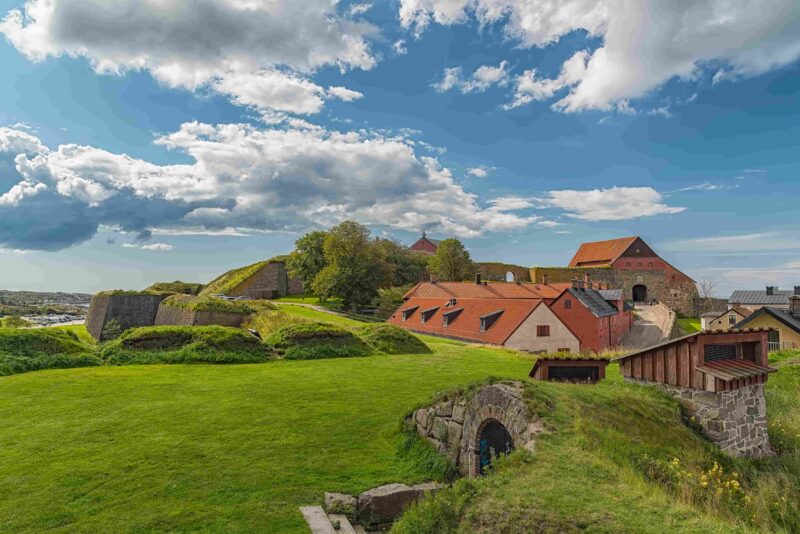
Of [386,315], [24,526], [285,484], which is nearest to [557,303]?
[386,315]

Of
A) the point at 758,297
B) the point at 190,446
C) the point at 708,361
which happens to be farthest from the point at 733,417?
the point at 758,297

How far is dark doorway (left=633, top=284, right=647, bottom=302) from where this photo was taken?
70.4 meters

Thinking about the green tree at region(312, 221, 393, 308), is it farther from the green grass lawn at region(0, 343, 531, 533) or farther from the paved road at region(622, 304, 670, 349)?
the green grass lawn at region(0, 343, 531, 533)

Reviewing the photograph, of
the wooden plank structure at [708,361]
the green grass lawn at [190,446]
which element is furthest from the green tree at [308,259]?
the wooden plank structure at [708,361]

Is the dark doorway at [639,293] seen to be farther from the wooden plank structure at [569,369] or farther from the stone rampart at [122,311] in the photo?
the stone rampart at [122,311]

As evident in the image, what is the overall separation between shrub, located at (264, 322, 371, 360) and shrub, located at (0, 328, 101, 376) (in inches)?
272

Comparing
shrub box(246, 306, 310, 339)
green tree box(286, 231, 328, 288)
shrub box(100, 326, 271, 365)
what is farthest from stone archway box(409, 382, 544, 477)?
green tree box(286, 231, 328, 288)

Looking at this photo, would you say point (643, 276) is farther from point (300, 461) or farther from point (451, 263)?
point (300, 461)

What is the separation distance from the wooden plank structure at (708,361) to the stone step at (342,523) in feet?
29.2

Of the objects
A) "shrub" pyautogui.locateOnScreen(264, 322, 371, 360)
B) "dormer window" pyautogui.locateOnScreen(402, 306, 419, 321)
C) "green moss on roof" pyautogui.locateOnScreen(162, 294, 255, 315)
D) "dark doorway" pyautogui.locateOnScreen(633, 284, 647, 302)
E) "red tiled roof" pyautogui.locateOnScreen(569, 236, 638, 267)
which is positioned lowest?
"shrub" pyautogui.locateOnScreen(264, 322, 371, 360)

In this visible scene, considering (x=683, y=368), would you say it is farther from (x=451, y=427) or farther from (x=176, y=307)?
(x=176, y=307)

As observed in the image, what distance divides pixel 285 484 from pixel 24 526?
3581 millimetres

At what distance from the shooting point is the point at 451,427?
9484mm

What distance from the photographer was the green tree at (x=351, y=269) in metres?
46.3
